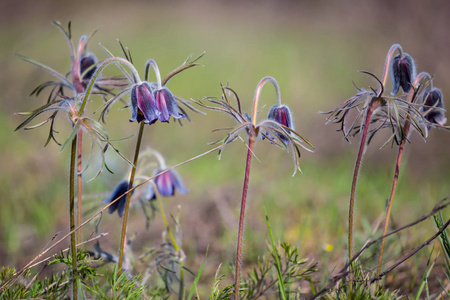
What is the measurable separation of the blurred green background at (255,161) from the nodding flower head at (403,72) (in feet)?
2.76

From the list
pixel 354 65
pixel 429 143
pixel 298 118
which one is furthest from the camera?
pixel 354 65

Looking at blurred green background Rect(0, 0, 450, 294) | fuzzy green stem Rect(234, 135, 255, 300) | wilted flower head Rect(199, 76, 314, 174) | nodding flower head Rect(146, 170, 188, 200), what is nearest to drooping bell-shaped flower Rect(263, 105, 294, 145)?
wilted flower head Rect(199, 76, 314, 174)

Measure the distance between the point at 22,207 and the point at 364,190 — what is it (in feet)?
8.99

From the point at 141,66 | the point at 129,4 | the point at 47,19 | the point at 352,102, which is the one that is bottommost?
the point at 352,102

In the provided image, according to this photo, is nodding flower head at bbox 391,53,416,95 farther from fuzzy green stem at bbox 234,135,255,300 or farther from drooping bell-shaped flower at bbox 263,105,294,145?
fuzzy green stem at bbox 234,135,255,300

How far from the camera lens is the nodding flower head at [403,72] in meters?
1.60

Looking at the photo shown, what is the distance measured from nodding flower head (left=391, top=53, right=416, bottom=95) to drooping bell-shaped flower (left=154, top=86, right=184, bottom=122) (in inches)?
31.1

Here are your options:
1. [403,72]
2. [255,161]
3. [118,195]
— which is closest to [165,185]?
[118,195]

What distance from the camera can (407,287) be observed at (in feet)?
6.75

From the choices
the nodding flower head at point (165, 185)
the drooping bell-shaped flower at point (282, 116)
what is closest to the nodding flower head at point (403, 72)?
the drooping bell-shaped flower at point (282, 116)

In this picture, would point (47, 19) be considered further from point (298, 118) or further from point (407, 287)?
point (407, 287)

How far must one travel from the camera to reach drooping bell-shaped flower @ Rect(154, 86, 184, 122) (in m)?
1.46

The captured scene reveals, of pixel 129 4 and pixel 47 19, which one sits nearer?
pixel 47 19

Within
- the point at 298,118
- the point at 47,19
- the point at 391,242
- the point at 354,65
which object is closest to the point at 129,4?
the point at 47,19
